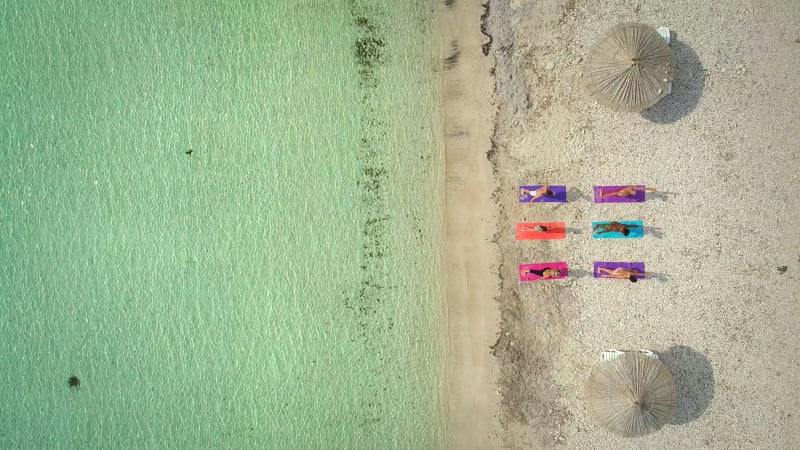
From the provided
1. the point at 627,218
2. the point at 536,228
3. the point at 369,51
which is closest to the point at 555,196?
the point at 536,228

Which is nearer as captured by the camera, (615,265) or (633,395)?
(633,395)

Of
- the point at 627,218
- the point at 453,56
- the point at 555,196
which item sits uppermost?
the point at 453,56

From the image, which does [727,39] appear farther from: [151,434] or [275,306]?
[151,434]

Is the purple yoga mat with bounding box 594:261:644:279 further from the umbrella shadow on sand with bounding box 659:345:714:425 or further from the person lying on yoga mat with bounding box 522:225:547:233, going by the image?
the umbrella shadow on sand with bounding box 659:345:714:425

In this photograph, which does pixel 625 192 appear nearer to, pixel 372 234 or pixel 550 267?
pixel 550 267

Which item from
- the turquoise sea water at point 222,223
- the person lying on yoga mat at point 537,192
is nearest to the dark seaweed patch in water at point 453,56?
the turquoise sea water at point 222,223

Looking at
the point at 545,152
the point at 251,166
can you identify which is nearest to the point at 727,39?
the point at 545,152
